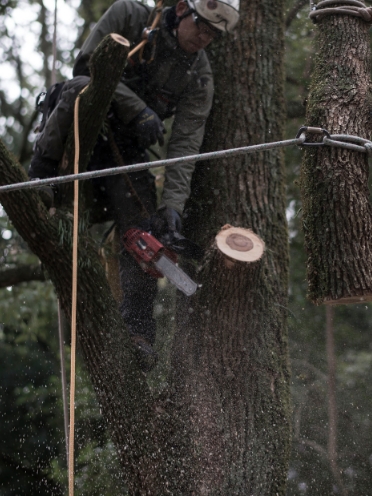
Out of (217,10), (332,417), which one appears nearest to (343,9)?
(217,10)

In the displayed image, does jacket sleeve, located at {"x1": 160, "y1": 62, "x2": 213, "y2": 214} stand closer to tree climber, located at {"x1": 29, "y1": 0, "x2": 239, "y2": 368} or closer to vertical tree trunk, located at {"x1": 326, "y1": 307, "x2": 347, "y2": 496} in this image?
tree climber, located at {"x1": 29, "y1": 0, "x2": 239, "y2": 368}

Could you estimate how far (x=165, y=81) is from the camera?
3.46 m

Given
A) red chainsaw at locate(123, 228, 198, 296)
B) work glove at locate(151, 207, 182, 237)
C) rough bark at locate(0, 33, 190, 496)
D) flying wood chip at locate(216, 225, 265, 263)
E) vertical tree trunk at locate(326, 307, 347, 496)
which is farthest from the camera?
vertical tree trunk at locate(326, 307, 347, 496)

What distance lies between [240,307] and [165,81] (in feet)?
4.54

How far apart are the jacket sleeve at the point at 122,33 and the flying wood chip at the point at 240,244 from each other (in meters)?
0.85

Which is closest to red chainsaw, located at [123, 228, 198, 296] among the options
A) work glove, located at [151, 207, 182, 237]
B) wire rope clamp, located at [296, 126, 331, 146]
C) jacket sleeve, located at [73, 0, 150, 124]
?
work glove, located at [151, 207, 182, 237]

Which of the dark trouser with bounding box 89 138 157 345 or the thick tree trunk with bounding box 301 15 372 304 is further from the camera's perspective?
the dark trouser with bounding box 89 138 157 345

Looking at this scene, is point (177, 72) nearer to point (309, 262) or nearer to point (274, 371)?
point (309, 262)

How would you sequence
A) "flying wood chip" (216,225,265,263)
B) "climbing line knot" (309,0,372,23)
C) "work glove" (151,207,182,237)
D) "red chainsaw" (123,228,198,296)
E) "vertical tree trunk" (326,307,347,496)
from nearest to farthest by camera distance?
"flying wood chip" (216,225,265,263)
"climbing line knot" (309,0,372,23)
"red chainsaw" (123,228,198,296)
"work glove" (151,207,182,237)
"vertical tree trunk" (326,307,347,496)

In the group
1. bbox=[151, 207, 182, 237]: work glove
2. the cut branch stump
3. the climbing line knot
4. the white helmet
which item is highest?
the white helmet

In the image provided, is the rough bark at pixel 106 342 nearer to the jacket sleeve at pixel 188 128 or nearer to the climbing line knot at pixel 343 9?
the jacket sleeve at pixel 188 128

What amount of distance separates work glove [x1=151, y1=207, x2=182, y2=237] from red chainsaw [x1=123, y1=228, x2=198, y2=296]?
59 mm

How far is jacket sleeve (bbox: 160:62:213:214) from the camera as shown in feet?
10.6

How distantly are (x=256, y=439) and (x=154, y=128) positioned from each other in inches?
64.4
